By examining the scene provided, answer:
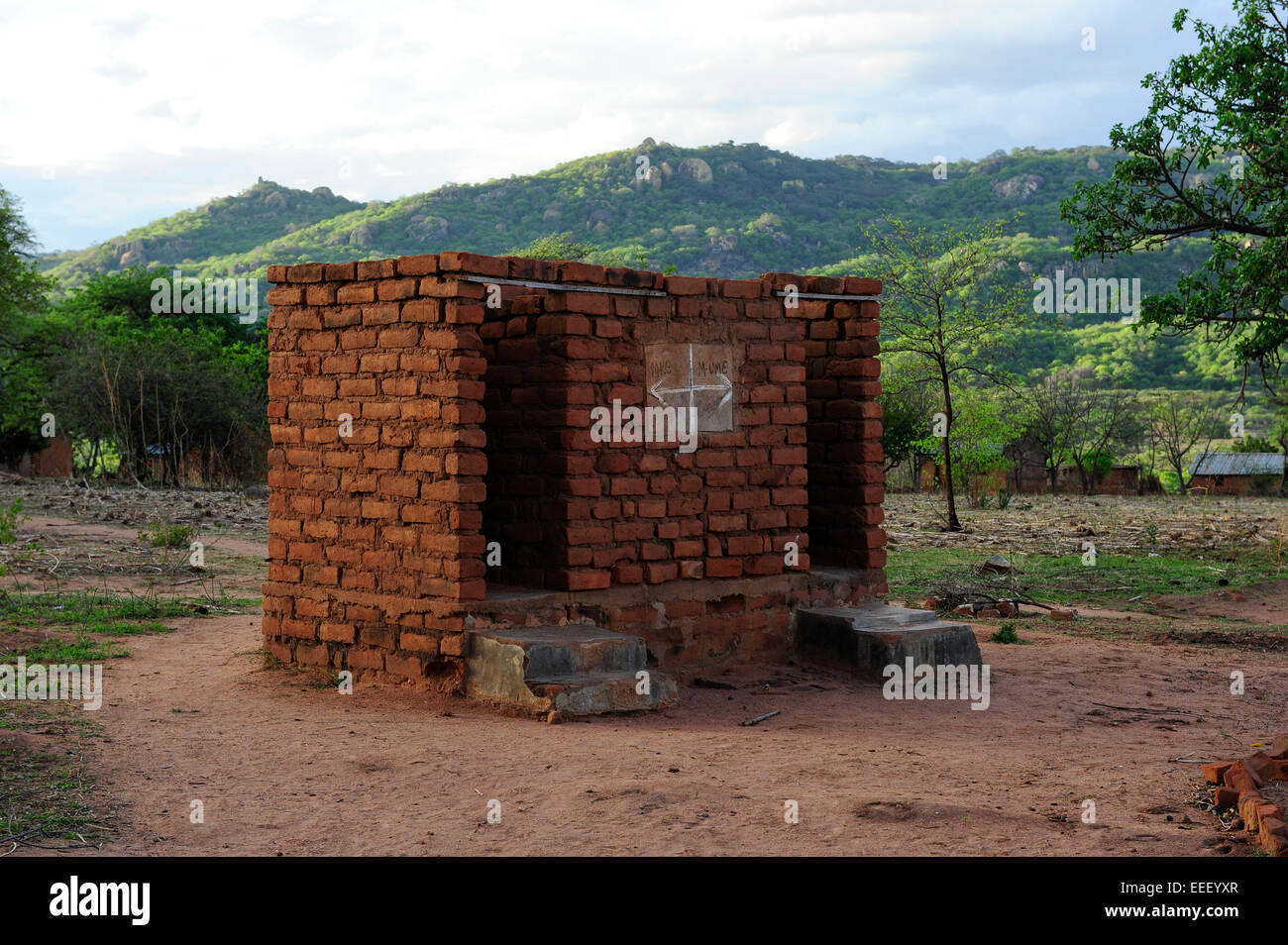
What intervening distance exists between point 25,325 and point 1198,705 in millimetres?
30062

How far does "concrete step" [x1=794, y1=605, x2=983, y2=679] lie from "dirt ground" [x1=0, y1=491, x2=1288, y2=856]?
0.18 m

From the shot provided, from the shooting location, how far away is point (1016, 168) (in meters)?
63.3

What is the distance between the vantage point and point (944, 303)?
63.4 ft

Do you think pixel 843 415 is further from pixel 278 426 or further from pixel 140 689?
pixel 140 689

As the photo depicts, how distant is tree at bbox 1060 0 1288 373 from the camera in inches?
478

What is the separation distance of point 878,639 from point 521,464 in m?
2.42

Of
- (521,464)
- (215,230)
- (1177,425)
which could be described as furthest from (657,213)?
(521,464)

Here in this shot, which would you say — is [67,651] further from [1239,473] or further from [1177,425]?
[1177,425]

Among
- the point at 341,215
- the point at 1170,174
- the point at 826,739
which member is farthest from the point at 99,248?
the point at 826,739

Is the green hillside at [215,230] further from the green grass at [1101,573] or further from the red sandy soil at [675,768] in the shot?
the red sandy soil at [675,768]

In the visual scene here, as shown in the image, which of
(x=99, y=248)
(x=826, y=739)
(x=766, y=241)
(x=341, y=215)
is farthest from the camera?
(x=99, y=248)

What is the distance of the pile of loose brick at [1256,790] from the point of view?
3789mm

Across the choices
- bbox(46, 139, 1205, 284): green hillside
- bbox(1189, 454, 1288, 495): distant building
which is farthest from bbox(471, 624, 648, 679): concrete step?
bbox(46, 139, 1205, 284): green hillside

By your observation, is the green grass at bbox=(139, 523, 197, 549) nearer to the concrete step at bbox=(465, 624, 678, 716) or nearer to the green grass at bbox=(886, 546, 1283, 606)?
the concrete step at bbox=(465, 624, 678, 716)
